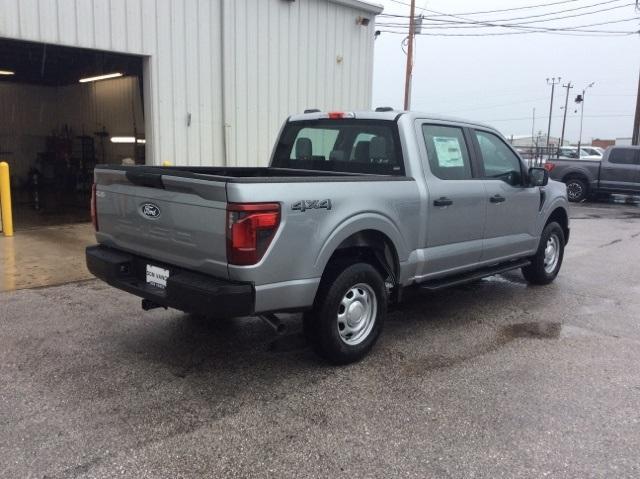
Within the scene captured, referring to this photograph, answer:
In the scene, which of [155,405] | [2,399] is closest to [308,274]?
[155,405]

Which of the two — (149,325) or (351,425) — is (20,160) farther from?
(351,425)

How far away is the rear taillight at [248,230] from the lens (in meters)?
3.40

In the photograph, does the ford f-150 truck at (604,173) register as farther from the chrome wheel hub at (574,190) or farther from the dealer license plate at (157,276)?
the dealer license plate at (157,276)

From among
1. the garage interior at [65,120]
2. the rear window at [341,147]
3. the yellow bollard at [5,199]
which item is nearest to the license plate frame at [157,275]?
the rear window at [341,147]

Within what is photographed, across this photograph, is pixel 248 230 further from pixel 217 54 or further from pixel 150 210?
pixel 217 54

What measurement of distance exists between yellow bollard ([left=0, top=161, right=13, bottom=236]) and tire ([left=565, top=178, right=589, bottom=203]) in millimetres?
15871

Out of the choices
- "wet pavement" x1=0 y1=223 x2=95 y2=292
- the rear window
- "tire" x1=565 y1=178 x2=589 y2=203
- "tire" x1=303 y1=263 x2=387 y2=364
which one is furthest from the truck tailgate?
"tire" x1=565 y1=178 x2=589 y2=203

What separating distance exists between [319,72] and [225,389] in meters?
10.3

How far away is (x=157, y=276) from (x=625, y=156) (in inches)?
682

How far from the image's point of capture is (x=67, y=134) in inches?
803

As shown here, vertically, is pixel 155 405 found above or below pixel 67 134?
below

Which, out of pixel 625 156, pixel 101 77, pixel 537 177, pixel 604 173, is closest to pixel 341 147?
pixel 537 177

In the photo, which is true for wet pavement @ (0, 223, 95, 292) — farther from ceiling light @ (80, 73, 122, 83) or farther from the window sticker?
ceiling light @ (80, 73, 122, 83)

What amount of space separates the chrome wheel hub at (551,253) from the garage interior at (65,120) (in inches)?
462
